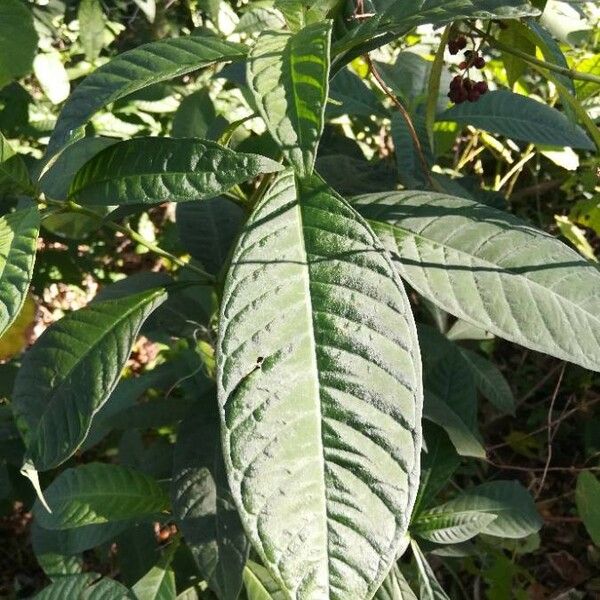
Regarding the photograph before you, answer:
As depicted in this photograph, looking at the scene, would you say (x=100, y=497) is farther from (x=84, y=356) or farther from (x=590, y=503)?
(x=590, y=503)

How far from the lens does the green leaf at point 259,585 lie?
120 centimetres

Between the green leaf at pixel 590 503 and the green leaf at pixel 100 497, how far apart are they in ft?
2.92

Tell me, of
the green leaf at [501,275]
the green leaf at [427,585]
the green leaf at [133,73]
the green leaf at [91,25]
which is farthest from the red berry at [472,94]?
the green leaf at [91,25]

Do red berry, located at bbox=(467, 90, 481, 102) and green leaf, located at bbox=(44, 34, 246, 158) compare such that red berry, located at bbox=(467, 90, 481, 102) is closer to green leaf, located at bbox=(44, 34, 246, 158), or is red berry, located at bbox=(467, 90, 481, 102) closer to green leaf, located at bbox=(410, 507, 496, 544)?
green leaf, located at bbox=(44, 34, 246, 158)

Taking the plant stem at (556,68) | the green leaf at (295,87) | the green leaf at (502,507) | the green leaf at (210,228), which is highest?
the green leaf at (295,87)

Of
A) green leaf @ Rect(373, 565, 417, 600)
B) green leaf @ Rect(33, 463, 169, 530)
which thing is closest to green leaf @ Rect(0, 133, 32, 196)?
green leaf @ Rect(33, 463, 169, 530)

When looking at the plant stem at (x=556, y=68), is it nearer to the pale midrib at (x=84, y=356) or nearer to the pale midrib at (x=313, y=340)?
the pale midrib at (x=313, y=340)

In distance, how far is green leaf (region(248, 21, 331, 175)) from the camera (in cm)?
70

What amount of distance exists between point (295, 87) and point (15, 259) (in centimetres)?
31

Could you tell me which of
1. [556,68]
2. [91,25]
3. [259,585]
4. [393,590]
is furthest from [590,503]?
[91,25]

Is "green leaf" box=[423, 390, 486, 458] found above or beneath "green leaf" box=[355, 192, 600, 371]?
beneath

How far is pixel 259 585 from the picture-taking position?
1.21m

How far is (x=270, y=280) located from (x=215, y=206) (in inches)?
23.3

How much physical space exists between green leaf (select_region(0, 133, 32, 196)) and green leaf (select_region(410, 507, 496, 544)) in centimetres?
81
